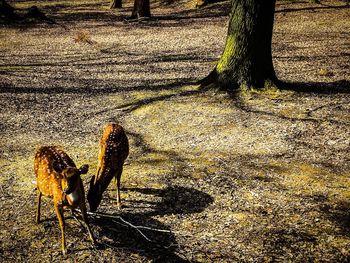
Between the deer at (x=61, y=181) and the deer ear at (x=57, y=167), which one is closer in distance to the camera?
the deer at (x=61, y=181)

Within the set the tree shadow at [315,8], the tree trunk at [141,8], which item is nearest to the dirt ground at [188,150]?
the tree shadow at [315,8]

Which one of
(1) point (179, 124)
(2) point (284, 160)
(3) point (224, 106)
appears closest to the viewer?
(2) point (284, 160)

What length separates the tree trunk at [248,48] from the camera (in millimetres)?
8000

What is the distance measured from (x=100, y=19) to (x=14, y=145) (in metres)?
16.2

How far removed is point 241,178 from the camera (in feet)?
16.7

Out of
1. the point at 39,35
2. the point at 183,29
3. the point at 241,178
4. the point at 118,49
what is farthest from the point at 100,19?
the point at 241,178

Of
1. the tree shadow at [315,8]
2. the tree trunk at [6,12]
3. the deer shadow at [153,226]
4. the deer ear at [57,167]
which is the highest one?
the tree trunk at [6,12]

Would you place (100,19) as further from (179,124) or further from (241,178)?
(241,178)

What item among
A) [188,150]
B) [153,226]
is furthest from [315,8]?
[153,226]

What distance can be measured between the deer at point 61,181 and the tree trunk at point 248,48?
17.2 feet

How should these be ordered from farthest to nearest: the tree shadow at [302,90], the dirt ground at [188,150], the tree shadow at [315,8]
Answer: the tree shadow at [315,8]
the tree shadow at [302,90]
the dirt ground at [188,150]

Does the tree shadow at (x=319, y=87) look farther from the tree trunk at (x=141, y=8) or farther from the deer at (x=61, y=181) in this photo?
the tree trunk at (x=141, y=8)

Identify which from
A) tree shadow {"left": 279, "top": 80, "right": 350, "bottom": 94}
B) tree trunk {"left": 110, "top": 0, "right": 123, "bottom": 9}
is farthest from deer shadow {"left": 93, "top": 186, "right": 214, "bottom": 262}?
tree trunk {"left": 110, "top": 0, "right": 123, "bottom": 9}

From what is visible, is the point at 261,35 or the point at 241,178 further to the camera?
the point at 261,35
